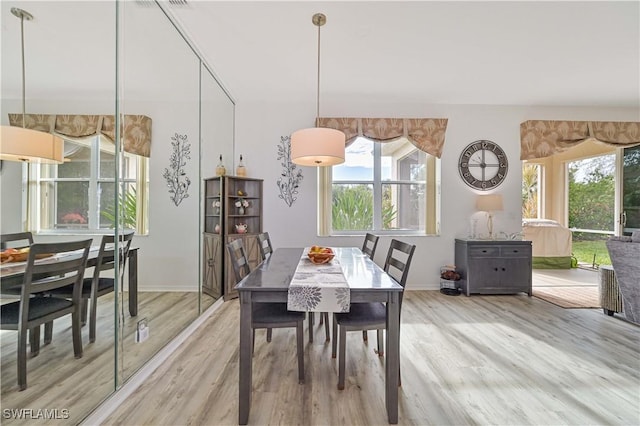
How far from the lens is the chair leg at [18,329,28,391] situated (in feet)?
3.95

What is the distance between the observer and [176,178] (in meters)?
2.59

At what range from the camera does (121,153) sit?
181 cm

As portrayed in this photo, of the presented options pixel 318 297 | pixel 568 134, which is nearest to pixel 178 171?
pixel 318 297

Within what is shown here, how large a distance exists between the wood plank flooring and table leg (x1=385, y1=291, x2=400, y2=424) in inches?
63.8

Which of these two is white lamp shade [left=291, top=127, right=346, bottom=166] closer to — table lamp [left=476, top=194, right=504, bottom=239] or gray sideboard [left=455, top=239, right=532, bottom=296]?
gray sideboard [left=455, top=239, right=532, bottom=296]

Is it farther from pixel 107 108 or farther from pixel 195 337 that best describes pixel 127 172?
pixel 195 337

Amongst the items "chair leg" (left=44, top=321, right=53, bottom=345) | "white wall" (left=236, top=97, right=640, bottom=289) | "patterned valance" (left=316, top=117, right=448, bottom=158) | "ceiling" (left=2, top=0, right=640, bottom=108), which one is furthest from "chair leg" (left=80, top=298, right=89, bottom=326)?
"patterned valance" (left=316, top=117, right=448, bottom=158)

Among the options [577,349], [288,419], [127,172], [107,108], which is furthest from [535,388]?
[107,108]

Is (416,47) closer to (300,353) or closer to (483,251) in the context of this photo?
(483,251)

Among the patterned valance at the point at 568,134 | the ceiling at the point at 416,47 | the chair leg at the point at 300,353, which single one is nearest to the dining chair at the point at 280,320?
the chair leg at the point at 300,353

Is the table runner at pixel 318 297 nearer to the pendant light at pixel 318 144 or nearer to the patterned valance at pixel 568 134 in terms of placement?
the pendant light at pixel 318 144

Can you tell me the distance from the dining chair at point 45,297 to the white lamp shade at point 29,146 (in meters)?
0.39

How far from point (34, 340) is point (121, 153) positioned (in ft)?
3.53

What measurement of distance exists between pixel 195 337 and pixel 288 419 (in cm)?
140
